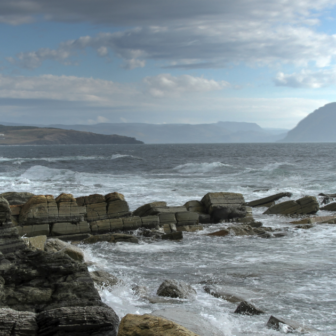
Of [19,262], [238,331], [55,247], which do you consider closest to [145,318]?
[238,331]

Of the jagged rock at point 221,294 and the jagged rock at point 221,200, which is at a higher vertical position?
the jagged rock at point 221,200

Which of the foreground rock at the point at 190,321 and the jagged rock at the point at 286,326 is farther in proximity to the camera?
the jagged rock at the point at 286,326

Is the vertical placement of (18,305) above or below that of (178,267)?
above

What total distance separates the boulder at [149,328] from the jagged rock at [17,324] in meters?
1.03

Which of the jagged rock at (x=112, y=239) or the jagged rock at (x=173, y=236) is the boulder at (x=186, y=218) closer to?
the jagged rock at (x=173, y=236)

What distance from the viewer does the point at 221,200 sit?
1645 centimetres

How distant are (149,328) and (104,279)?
3586mm

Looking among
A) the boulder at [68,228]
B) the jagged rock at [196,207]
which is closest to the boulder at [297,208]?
the jagged rock at [196,207]

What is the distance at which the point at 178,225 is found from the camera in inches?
575

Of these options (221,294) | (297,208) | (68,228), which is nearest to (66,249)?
(221,294)

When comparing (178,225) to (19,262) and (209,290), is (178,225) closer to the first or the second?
(209,290)

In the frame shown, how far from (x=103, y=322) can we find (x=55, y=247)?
5.31 metres

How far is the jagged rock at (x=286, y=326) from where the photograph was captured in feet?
18.4

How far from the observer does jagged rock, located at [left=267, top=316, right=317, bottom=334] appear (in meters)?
5.62
